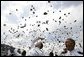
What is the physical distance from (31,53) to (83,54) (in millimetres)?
8821

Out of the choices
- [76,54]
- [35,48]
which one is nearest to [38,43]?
[35,48]

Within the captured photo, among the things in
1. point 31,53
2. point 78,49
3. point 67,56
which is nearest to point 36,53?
point 31,53

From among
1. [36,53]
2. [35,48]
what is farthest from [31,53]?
[35,48]

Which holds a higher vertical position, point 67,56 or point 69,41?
point 69,41

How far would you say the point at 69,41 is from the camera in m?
42.0

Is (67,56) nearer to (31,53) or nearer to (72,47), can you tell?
(72,47)

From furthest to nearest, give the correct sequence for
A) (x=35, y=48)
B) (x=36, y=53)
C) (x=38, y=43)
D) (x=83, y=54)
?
(x=38, y=43) → (x=35, y=48) → (x=36, y=53) → (x=83, y=54)

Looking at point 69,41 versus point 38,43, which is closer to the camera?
point 69,41

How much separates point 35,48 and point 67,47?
6.74 metres

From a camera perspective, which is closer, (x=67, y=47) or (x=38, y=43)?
(x=67, y=47)

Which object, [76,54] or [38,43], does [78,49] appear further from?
[38,43]

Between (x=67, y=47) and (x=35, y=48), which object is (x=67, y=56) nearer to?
(x=67, y=47)

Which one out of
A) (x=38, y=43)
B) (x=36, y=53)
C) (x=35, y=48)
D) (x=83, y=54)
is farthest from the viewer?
(x=38, y=43)

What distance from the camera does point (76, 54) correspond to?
3975 cm
